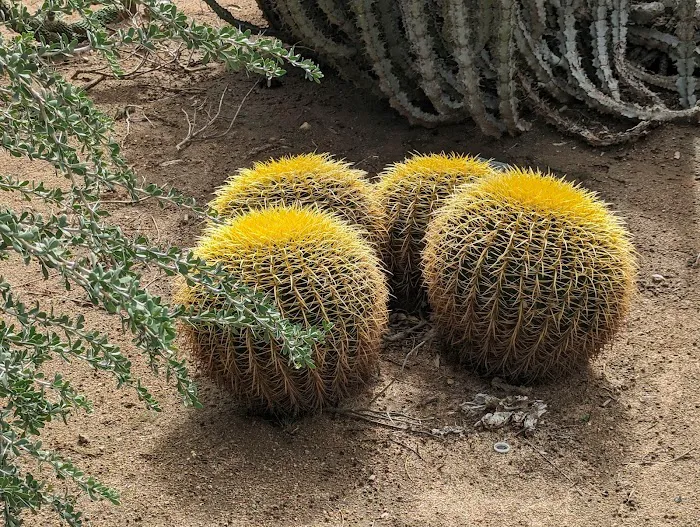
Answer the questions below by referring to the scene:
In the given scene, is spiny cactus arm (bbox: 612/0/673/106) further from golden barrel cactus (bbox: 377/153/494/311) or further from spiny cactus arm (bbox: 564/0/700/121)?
golden barrel cactus (bbox: 377/153/494/311)

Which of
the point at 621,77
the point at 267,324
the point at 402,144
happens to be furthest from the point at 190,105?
the point at 267,324

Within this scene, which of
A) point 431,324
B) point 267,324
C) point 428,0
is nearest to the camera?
point 267,324

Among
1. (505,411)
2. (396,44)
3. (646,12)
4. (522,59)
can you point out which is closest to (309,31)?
(396,44)

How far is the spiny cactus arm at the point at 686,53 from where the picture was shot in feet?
16.6

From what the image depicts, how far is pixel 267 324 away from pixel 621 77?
3723 mm

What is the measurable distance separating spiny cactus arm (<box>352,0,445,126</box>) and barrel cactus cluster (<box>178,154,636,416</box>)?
5.26ft

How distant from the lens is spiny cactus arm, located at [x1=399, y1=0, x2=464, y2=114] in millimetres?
4637

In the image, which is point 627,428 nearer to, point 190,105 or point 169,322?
point 169,322

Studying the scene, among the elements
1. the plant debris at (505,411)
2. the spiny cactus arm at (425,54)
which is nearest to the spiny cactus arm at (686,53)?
the spiny cactus arm at (425,54)

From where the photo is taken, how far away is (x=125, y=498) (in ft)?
9.69

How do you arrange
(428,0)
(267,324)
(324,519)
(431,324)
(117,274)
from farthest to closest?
(428,0) → (431,324) → (324,519) → (267,324) → (117,274)

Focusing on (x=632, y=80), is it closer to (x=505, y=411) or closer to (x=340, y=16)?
(x=340, y=16)

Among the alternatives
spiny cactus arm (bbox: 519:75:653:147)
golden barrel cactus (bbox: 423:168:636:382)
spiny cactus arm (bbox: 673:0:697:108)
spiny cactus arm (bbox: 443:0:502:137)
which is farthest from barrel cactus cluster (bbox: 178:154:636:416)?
spiny cactus arm (bbox: 673:0:697:108)

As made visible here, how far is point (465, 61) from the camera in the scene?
4.55 meters
